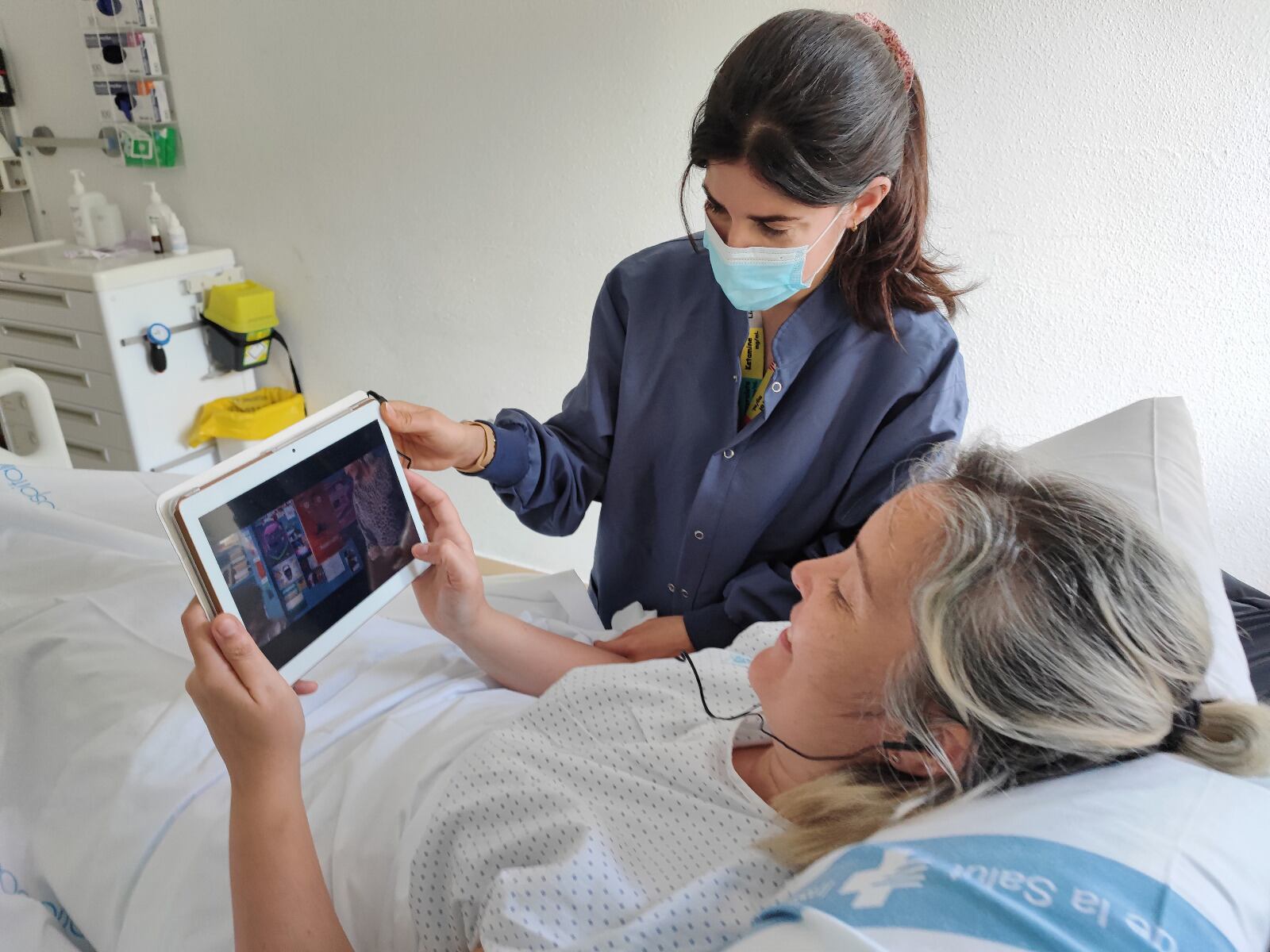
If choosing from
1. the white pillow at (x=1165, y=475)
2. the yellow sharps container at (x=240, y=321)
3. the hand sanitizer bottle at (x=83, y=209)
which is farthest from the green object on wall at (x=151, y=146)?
the white pillow at (x=1165, y=475)

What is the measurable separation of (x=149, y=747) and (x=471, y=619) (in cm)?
39

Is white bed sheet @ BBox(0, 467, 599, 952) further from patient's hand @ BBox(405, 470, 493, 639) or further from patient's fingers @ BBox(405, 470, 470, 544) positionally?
patient's fingers @ BBox(405, 470, 470, 544)

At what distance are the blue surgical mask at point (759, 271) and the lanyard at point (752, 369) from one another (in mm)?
81

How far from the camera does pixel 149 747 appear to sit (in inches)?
39.2

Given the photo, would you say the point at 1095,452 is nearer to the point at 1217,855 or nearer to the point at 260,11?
the point at 1217,855

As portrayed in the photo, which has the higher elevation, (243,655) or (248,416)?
(243,655)

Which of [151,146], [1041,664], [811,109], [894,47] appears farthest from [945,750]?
[151,146]

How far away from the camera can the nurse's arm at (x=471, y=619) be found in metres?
1.09

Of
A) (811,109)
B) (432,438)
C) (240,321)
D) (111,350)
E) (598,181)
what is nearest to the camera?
(811,109)

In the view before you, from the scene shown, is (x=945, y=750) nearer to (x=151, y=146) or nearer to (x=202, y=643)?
(x=202, y=643)

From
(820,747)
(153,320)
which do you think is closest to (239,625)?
(820,747)

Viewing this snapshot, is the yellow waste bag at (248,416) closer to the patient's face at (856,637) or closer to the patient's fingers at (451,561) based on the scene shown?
the patient's fingers at (451,561)

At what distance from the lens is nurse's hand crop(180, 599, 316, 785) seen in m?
0.77

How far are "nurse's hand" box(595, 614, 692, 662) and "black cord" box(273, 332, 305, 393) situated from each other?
186 centimetres
